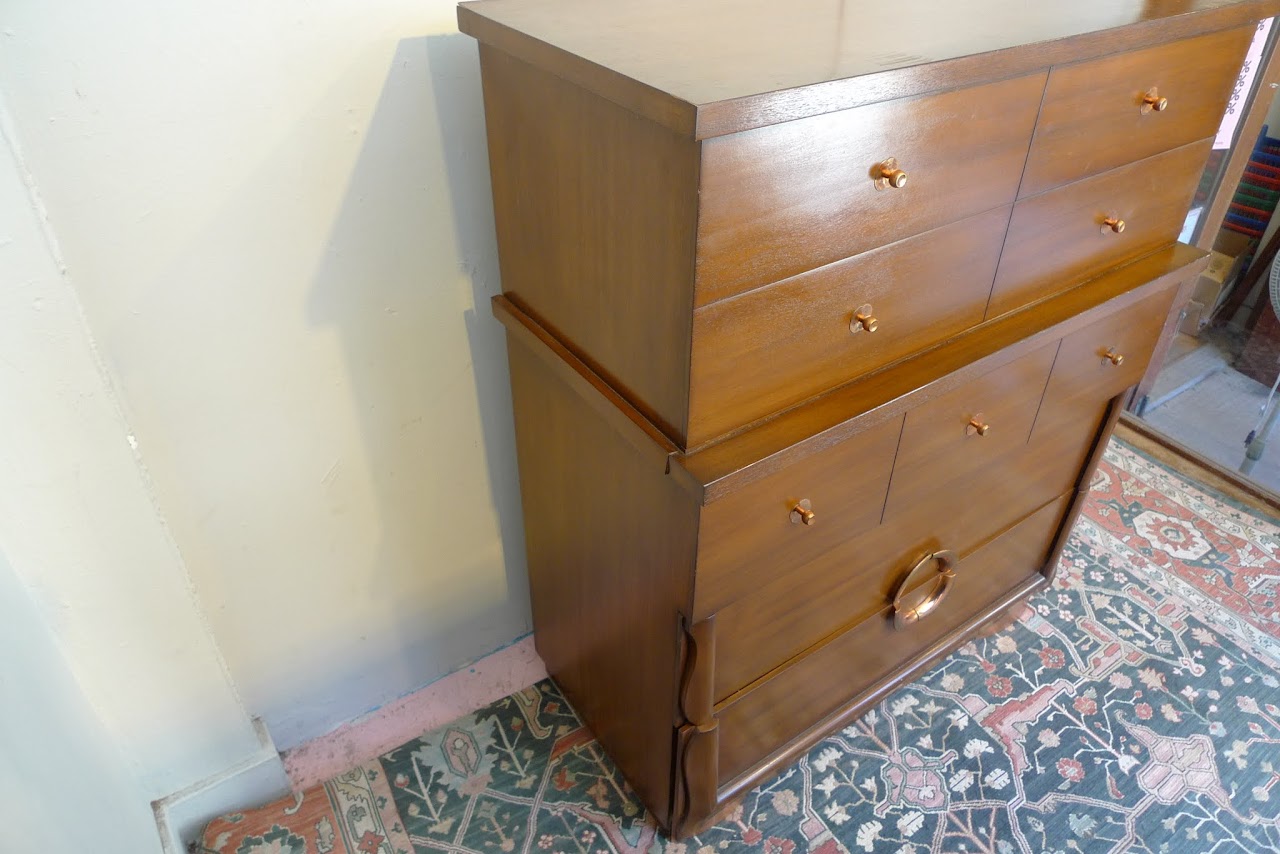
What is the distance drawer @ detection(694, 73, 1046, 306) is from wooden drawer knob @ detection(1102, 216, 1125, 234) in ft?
0.95

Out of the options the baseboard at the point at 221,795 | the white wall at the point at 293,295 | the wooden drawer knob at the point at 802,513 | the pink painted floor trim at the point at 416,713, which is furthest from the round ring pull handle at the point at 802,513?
the baseboard at the point at 221,795

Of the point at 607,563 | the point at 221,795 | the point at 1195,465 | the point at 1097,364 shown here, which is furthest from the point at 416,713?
the point at 1195,465

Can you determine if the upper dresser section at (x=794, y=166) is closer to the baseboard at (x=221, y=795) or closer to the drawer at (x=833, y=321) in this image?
the drawer at (x=833, y=321)

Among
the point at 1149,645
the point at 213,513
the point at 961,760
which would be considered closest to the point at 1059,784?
the point at 961,760

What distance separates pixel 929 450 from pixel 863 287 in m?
0.34

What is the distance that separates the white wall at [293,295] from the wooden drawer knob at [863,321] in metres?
0.56

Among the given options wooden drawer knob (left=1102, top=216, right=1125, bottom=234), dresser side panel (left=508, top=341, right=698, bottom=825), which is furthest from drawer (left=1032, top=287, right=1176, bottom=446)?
dresser side panel (left=508, top=341, right=698, bottom=825)

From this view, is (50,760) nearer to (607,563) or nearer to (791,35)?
(607,563)

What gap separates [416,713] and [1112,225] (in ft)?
4.69

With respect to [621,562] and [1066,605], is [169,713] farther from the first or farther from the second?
[1066,605]

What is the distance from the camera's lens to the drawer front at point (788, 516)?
0.97 meters

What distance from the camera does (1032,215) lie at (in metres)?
1.09

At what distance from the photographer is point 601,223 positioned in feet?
2.96

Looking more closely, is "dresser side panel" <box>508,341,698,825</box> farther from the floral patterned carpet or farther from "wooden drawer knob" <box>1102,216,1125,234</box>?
"wooden drawer knob" <box>1102,216,1125,234</box>
